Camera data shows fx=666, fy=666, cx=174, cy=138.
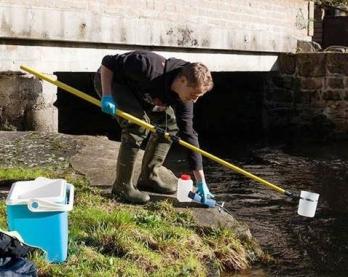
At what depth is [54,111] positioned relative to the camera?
7.88m

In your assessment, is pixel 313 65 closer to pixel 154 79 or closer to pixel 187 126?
pixel 187 126

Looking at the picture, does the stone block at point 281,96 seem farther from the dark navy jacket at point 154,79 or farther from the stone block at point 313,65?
the dark navy jacket at point 154,79

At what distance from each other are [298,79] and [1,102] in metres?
6.95

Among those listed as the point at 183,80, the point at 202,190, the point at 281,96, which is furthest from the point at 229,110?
the point at 183,80

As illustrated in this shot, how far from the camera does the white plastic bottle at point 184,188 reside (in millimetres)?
4985

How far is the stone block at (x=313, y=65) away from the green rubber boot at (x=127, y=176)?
27.0ft

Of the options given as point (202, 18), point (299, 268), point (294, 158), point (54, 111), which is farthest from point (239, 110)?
point (299, 268)

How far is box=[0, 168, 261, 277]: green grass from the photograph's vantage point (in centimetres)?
384

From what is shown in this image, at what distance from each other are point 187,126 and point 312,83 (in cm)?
813

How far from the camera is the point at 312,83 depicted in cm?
1269

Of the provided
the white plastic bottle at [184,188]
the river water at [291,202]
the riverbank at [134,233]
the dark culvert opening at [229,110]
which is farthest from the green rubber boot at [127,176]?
the dark culvert opening at [229,110]

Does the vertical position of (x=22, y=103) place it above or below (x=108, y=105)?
below

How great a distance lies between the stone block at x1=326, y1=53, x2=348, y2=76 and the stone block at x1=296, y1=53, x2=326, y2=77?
128mm

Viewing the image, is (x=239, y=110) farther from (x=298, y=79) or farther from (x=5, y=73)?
(x=5, y=73)
